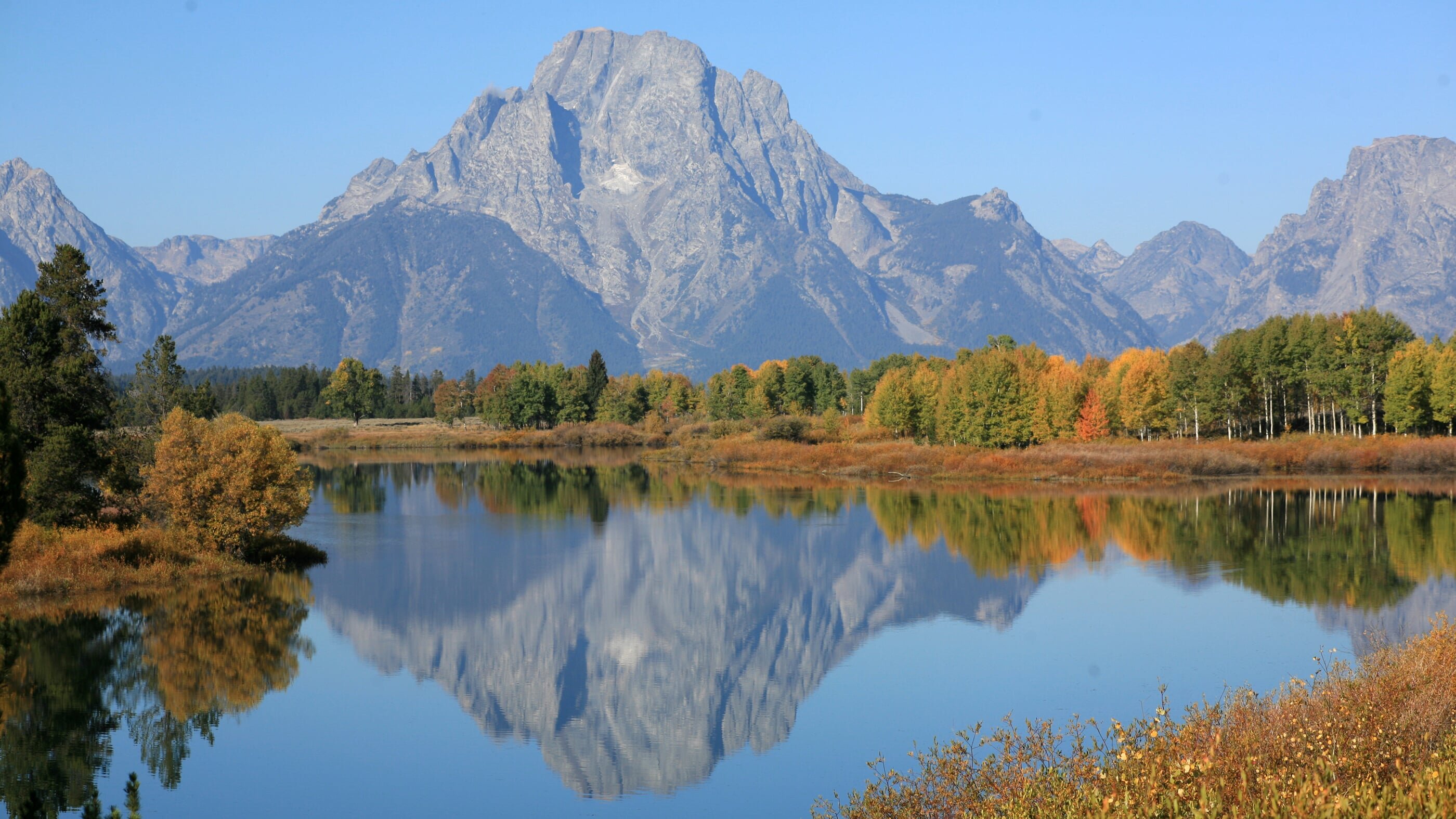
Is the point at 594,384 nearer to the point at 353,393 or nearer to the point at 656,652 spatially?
the point at 353,393

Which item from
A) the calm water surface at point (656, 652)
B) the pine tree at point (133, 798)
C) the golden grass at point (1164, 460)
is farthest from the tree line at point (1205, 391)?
the pine tree at point (133, 798)

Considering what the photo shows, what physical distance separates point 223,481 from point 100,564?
4.75 m

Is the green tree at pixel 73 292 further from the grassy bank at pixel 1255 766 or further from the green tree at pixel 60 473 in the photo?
the grassy bank at pixel 1255 766

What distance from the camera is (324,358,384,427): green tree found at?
17512 cm

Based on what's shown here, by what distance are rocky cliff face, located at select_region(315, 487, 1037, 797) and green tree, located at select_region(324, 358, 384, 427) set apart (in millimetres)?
122737

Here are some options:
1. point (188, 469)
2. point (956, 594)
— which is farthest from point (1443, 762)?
point (188, 469)

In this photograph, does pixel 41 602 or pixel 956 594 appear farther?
pixel 956 594

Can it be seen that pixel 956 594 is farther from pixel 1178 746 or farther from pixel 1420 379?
pixel 1420 379

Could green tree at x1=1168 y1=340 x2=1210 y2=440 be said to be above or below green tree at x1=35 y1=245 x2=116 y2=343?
below

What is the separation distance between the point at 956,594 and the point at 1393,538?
22.1 m

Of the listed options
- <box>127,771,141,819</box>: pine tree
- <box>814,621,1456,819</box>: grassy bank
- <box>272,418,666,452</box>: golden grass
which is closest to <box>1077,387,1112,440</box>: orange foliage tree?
<box>272,418,666,452</box>: golden grass

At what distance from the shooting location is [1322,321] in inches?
3713

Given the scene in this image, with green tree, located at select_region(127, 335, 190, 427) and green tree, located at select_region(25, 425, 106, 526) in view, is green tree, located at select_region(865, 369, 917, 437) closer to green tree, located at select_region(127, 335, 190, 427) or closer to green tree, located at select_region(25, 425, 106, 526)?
green tree, located at select_region(127, 335, 190, 427)

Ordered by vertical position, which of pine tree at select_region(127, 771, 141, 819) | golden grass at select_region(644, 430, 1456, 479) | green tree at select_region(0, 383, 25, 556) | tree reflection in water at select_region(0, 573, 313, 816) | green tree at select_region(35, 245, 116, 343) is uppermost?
green tree at select_region(35, 245, 116, 343)
